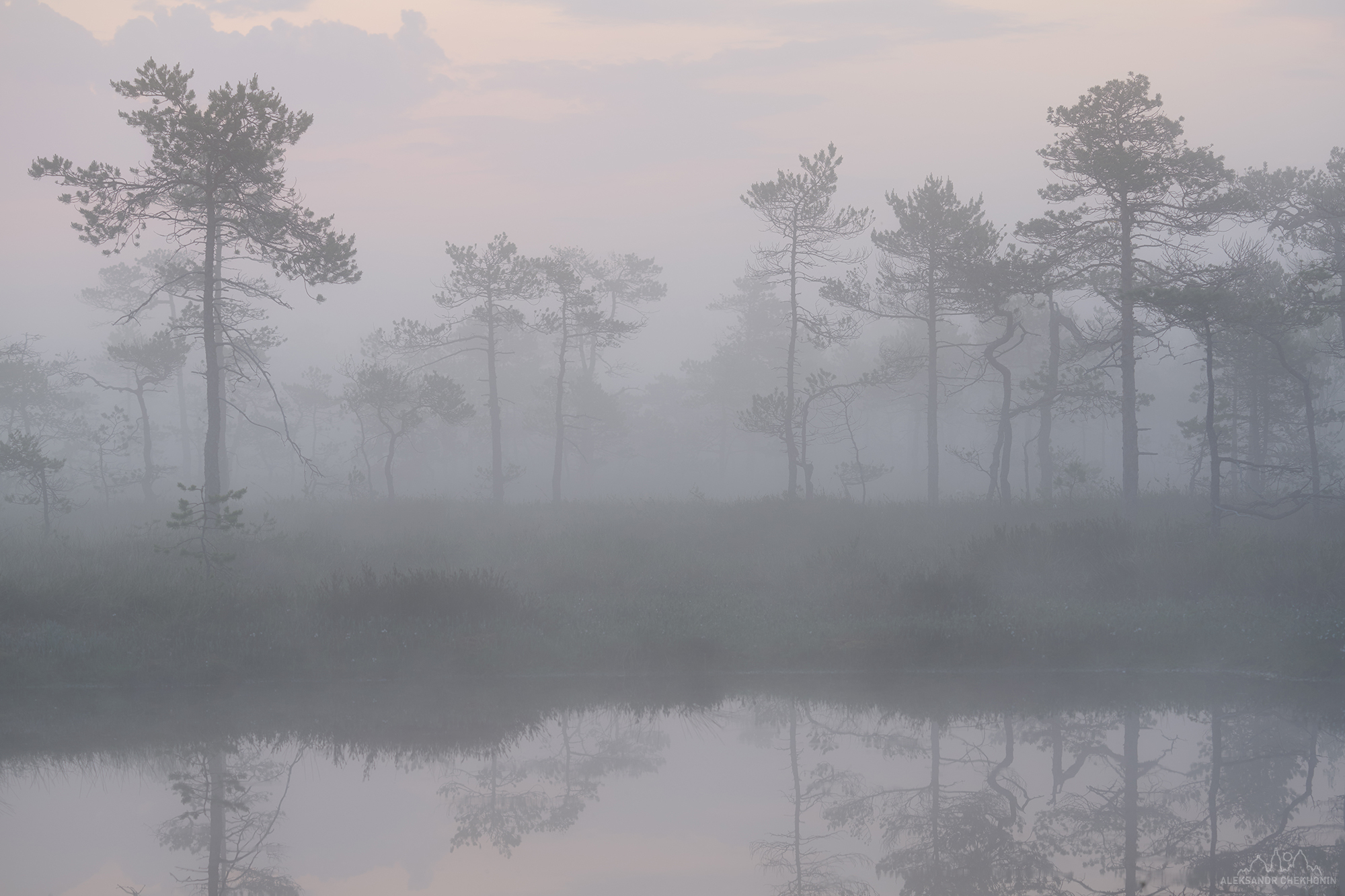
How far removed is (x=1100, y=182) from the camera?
21859 millimetres

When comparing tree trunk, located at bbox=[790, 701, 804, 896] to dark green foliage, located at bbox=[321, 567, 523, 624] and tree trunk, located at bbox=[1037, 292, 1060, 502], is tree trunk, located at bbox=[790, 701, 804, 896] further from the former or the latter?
tree trunk, located at bbox=[1037, 292, 1060, 502]

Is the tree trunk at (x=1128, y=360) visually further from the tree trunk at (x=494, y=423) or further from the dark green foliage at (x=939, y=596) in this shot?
the tree trunk at (x=494, y=423)

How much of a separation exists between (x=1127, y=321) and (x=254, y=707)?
20.4m

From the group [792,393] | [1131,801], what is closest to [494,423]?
[792,393]

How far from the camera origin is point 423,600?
13547mm

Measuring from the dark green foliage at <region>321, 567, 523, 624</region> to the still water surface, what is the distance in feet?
7.05

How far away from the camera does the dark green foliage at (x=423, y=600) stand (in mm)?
13344

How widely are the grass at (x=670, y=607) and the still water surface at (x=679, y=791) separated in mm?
1178

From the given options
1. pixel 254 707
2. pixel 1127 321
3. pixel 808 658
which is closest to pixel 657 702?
pixel 808 658

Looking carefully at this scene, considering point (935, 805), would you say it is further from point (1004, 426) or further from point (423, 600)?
point (1004, 426)

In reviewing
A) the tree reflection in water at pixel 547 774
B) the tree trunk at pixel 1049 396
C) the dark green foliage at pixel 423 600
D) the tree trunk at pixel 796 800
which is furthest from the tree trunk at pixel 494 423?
the tree trunk at pixel 796 800

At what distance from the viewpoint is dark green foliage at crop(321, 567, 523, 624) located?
13344mm

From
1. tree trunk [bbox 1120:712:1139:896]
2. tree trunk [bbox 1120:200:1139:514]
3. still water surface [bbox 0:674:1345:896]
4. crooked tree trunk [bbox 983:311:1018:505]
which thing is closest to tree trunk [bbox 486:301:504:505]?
crooked tree trunk [bbox 983:311:1018:505]

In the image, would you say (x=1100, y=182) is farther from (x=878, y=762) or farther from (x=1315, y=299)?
(x=878, y=762)
